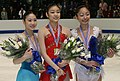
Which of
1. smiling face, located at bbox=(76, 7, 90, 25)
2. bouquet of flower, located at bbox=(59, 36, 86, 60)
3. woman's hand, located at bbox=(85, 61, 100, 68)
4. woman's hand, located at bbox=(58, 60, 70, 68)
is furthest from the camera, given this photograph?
smiling face, located at bbox=(76, 7, 90, 25)

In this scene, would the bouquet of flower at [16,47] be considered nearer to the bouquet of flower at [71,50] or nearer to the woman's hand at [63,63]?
the woman's hand at [63,63]

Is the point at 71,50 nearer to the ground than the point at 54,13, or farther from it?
nearer to the ground

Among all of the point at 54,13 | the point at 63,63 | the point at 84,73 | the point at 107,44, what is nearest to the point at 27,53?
the point at 63,63

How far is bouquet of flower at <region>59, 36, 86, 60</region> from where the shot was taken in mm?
3158

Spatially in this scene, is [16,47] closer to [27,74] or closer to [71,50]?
[27,74]

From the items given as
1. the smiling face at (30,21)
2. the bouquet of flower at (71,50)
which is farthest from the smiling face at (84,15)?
the smiling face at (30,21)

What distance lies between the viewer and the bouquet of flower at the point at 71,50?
3158mm

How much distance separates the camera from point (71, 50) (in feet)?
10.4

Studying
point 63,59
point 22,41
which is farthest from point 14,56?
point 63,59

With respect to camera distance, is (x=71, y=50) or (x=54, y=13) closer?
(x=71, y=50)

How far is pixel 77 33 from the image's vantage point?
3.57m

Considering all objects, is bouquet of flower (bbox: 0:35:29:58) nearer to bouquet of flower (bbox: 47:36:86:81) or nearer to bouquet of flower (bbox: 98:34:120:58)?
bouquet of flower (bbox: 47:36:86:81)

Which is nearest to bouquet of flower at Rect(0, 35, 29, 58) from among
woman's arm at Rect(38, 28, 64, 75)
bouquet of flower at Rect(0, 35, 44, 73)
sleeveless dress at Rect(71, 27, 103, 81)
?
bouquet of flower at Rect(0, 35, 44, 73)

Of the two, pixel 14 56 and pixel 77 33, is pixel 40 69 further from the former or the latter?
pixel 77 33
